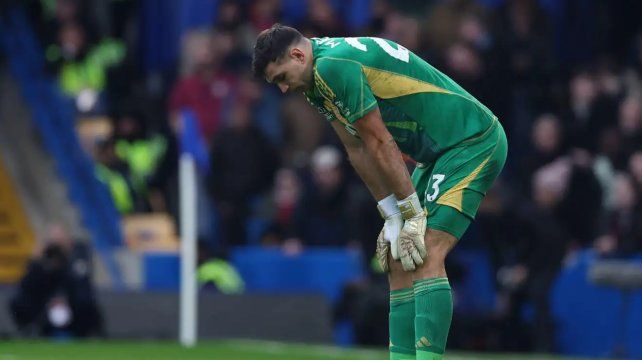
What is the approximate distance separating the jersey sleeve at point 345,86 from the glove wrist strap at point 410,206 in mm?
532

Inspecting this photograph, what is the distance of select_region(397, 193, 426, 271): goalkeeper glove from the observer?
9039mm

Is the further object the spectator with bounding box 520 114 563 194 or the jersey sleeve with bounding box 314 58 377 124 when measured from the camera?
the spectator with bounding box 520 114 563 194

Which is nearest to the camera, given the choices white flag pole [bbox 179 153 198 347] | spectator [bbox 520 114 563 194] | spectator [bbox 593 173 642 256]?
spectator [bbox 593 173 642 256]

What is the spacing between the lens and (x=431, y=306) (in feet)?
29.5

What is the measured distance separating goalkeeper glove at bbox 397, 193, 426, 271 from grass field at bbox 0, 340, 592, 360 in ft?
16.9

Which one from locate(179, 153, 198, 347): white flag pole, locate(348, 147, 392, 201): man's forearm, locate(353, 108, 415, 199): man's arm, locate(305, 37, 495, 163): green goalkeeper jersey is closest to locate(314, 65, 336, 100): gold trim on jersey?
locate(305, 37, 495, 163): green goalkeeper jersey

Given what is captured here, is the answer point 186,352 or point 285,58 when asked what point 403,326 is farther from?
point 186,352

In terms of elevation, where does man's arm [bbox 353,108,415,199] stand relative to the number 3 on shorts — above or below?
above

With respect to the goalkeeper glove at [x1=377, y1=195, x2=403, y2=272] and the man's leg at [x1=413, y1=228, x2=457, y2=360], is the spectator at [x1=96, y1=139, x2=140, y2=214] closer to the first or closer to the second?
the goalkeeper glove at [x1=377, y1=195, x2=403, y2=272]

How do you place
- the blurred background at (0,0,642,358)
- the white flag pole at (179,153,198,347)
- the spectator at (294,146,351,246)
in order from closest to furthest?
the blurred background at (0,0,642,358) → the white flag pole at (179,153,198,347) → the spectator at (294,146,351,246)

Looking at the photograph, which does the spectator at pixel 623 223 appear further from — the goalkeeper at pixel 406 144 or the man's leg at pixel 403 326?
the man's leg at pixel 403 326

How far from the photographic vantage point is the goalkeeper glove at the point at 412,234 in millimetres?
9039

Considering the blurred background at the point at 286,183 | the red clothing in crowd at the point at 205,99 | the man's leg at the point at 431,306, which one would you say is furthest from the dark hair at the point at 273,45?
the red clothing in crowd at the point at 205,99

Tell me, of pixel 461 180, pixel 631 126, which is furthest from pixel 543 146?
pixel 461 180
